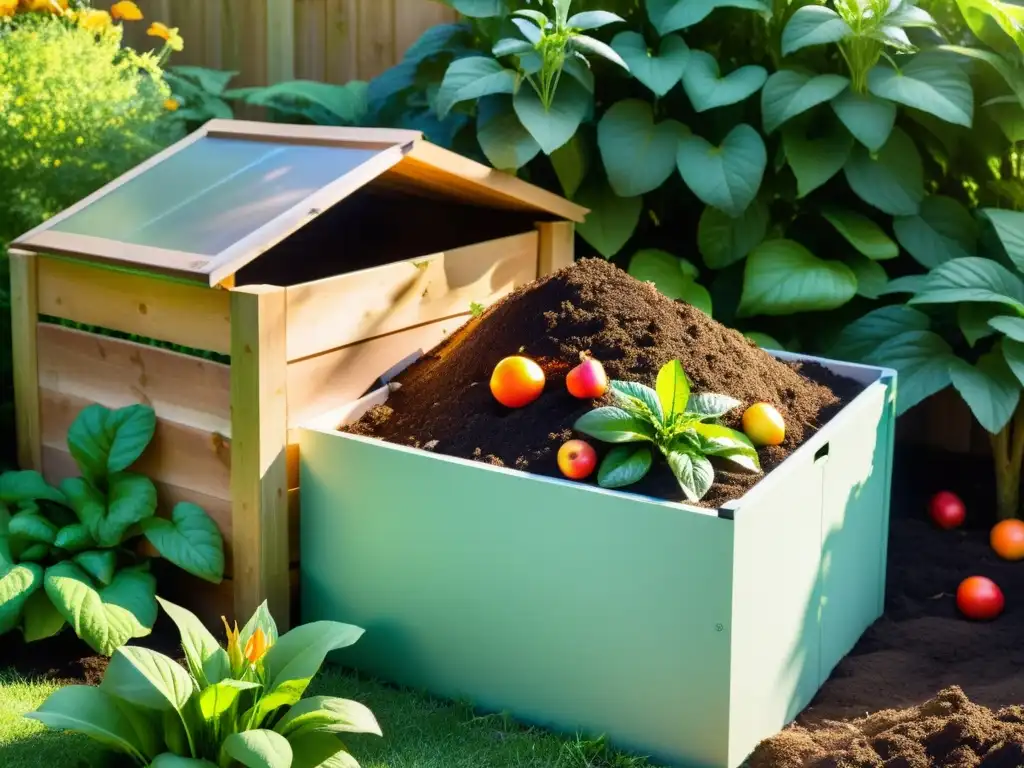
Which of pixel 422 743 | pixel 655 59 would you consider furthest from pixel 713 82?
pixel 422 743

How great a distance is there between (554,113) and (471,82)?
23 cm

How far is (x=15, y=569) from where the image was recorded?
258 cm

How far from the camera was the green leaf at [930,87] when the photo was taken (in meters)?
3.25

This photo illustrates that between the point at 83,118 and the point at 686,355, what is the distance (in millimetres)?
1807

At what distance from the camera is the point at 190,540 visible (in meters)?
2.66

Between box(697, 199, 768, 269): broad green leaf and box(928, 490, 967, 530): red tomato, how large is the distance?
859 mm

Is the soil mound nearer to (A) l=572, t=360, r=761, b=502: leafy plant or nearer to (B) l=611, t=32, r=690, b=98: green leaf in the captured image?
(A) l=572, t=360, r=761, b=502: leafy plant

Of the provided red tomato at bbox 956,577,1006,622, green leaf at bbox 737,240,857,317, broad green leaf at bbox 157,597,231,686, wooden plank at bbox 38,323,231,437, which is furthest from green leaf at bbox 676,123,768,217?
broad green leaf at bbox 157,597,231,686

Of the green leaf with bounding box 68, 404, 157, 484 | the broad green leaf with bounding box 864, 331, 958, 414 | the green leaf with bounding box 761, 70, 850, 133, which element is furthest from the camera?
the green leaf with bounding box 761, 70, 850, 133

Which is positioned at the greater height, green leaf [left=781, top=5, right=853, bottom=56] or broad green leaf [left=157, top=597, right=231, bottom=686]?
green leaf [left=781, top=5, right=853, bottom=56]

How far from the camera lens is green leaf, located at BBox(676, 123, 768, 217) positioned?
3336 millimetres

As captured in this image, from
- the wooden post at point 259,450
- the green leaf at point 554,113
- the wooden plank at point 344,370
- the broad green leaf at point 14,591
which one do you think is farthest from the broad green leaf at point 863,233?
the broad green leaf at point 14,591

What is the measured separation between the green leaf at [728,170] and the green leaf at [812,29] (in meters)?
0.25

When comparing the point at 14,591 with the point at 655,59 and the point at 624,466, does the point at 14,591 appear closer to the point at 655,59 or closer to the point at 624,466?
the point at 624,466
